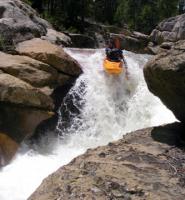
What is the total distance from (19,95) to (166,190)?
6110 millimetres

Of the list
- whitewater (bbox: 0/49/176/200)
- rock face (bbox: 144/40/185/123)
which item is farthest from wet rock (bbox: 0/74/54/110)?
rock face (bbox: 144/40/185/123)

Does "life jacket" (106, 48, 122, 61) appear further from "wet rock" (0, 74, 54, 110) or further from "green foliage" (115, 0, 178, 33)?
"green foliage" (115, 0, 178, 33)

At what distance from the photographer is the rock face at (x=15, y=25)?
508 inches

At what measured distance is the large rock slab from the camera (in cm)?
1173

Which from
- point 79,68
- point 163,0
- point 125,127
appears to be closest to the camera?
point 125,127

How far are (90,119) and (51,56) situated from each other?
1.98m

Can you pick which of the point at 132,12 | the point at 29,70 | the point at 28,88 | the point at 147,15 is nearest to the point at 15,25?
the point at 29,70

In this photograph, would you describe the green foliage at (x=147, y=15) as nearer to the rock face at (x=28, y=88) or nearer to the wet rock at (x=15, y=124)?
the rock face at (x=28, y=88)

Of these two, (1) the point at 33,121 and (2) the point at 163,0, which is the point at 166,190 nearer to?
(1) the point at 33,121

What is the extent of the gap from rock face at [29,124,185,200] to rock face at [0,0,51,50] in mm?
7664

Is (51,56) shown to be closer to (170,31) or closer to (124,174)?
(124,174)

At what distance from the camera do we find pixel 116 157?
505 centimetres

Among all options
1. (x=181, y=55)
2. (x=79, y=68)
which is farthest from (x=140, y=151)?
(x=79, y=68)

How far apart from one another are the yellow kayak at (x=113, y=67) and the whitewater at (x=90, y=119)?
0.15m
